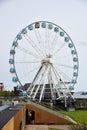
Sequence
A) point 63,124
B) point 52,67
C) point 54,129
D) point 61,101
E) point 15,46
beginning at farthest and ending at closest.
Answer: point 61,101, point 52,67, point 15,46, point 63,124, point 54,129

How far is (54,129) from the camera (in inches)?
1344

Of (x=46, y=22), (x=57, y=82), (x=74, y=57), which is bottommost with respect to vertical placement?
(x=57, y=82)

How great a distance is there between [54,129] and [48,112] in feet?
23.4

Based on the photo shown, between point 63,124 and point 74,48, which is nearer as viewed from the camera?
point 63,124

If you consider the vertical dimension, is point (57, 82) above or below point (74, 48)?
below

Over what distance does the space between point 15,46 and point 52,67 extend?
299 inches

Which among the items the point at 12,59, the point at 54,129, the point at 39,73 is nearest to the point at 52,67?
the point at 39,73

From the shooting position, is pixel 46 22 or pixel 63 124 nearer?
pixel 63 124

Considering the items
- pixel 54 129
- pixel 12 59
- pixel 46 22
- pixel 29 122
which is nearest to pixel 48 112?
pixel 29 122

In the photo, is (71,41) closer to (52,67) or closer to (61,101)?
(52,67)

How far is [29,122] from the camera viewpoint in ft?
135

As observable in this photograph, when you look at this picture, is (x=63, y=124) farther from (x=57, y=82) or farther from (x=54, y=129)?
(x=57, y=82)

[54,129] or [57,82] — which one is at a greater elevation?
[57,82]

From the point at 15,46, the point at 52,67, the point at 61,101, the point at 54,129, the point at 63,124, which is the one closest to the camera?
the point at 54,129
